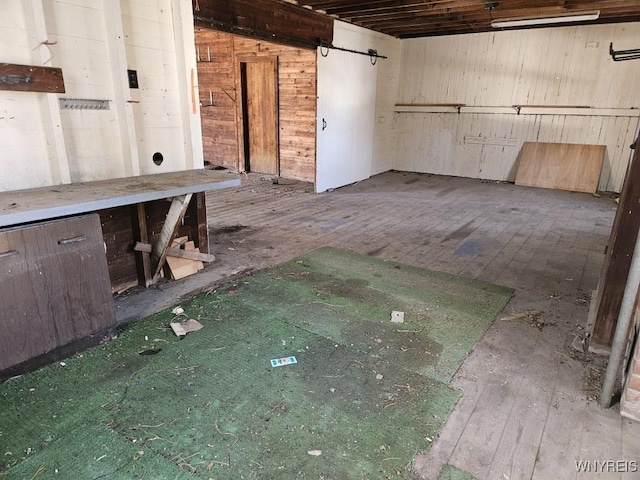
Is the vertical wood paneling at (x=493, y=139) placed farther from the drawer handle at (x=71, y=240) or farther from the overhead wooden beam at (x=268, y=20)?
the drawer handle at (x=71, y=240)

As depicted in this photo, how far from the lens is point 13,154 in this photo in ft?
7.79

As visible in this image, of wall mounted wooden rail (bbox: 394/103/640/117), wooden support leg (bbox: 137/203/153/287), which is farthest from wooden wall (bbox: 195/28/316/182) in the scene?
wooden support leg (bbox: 137/203/153/287)

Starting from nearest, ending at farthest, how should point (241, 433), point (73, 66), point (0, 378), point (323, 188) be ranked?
point (241, 433) → point (0, 378) → point (73, 66) → point (323, 188)

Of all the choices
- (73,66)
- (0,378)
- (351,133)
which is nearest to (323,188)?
(351,133)

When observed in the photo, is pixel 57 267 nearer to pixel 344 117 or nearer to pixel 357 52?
pixel 344 117

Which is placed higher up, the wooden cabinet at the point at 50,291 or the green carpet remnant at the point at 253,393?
the wooden cabinet at the point at 50,291

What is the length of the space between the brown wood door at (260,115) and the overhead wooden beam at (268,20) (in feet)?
5.89

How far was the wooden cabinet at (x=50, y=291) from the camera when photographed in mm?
1979

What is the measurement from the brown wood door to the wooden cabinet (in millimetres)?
6034

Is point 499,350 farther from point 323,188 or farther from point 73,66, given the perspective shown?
point 323,188

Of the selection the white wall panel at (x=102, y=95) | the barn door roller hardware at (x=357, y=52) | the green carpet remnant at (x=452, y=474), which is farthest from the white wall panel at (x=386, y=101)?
the green carpet remnant at (x=452, y=474)

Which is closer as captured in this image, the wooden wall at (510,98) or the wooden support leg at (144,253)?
the wooden support leg at (144,253)

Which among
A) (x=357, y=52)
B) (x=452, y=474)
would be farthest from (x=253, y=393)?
(x=357, y=52)

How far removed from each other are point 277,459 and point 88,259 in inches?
58.1
